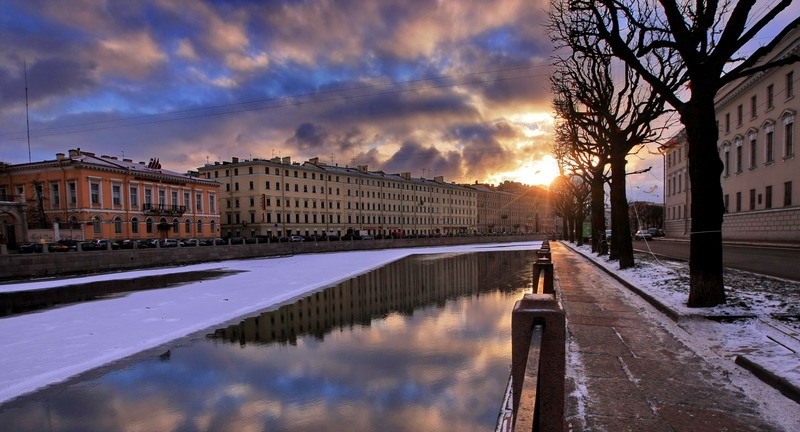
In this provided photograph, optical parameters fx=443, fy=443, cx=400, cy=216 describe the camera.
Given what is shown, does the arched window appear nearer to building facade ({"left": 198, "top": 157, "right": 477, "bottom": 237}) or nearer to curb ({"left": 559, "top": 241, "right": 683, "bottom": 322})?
building facade ({"left": 198, "top": 157, "right": 477, "bottom": 237})

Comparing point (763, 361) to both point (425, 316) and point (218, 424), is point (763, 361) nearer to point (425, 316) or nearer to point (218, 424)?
point (218, 424)

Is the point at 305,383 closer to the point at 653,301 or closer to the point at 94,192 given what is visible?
the point at 653,301

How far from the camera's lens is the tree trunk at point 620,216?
1741cm

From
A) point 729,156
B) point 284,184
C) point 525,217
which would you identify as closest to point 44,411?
point 729,156

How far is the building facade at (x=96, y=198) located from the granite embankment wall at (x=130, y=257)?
1205 centimetres

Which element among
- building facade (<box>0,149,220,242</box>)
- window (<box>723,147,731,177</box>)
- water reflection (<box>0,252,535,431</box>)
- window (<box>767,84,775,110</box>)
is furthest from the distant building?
water reflection (<box>0,252,535,431</box>)

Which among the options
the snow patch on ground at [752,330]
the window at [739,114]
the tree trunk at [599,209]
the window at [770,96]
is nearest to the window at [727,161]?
the window at [739,114]

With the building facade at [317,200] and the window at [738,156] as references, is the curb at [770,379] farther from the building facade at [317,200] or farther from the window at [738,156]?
the building facade at [317,200]

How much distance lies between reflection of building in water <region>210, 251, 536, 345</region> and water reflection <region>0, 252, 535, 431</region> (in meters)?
0.12

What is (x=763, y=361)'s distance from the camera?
5.66 metres

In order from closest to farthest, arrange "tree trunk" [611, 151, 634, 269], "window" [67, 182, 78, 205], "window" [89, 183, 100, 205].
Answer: "tree trunk" [611, 151, 634, 269], "window" [67, 182, 78, 205], "window" [89, 183, 100, 205]

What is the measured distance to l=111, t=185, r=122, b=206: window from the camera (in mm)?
54125

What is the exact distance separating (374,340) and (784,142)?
4035 centimetres

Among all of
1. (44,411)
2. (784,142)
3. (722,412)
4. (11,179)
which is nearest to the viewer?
(722,412)
